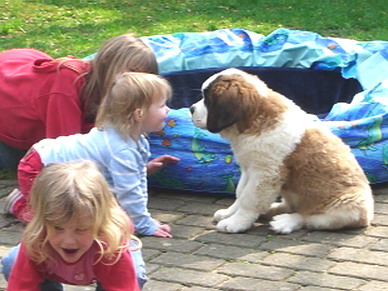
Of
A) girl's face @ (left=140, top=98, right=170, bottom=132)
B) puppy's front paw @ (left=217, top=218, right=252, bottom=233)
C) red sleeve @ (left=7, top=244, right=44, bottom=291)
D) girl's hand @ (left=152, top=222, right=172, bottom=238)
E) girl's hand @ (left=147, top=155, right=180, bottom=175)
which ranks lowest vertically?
girl's hand @ (left=152, top=222, right=172, bottom=238)

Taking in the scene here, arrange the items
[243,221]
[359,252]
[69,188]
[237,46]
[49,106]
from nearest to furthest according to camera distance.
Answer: [69,188] < [359,252] < [243,221] < [49,106] < [237,46]

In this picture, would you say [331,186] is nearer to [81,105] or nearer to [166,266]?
[166,266]

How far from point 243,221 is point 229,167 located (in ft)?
2.15

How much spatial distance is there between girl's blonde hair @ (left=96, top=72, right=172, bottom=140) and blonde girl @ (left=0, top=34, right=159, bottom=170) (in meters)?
0.48

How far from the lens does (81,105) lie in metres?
5.72

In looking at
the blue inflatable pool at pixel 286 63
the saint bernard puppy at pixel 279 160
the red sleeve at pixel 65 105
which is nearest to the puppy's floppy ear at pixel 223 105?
the saint bernard puppy at pixel 279 160

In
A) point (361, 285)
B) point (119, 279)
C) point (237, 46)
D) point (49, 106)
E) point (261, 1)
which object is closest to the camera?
point (119, 279)

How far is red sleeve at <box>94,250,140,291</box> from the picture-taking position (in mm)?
3533

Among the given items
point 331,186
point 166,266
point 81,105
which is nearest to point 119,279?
point 166,266

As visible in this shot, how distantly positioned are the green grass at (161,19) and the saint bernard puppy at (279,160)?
4.63 metres

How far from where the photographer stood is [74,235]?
3389mm

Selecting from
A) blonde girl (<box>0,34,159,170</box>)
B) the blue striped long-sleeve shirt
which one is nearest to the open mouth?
the blue striped long-sleeve shirt

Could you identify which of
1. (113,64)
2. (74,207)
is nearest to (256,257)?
(113,64)

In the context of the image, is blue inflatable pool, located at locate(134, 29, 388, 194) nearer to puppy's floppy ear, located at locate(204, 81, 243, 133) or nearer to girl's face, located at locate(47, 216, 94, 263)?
puppy's floppy ear, located at locate(204, 81, 243, 133)
